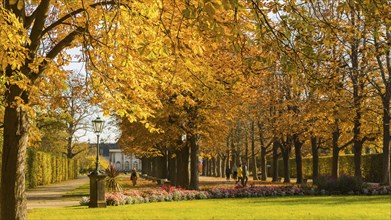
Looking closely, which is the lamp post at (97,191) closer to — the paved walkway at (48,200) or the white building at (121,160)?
the paved walkway at (48,200)

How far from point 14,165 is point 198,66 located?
448 centimetres

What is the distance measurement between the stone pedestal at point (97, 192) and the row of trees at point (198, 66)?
3.33 meters

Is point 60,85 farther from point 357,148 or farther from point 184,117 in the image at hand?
point 357,148

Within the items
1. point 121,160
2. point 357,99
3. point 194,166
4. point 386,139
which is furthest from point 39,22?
point 121,160

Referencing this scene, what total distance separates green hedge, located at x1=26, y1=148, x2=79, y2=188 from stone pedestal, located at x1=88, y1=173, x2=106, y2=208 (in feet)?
64.5

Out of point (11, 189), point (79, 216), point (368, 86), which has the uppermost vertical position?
point (368, 86)

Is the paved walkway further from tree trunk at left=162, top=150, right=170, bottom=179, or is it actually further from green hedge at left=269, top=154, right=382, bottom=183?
green hedge at left=269, top=154, right=382, bottom=183

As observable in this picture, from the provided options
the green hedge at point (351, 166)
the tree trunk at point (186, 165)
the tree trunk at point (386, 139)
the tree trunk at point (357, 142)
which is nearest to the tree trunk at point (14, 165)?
the tree trunk at point (186, 165)

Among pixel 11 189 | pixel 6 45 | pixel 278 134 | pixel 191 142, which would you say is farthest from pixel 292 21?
pixel 278 134

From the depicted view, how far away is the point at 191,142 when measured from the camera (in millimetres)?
26172

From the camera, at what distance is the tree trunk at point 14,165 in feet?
33.7

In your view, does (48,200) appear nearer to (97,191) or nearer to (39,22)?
(97,191)

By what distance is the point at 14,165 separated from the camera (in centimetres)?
1040

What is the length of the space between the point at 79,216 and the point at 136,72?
5730 millimetres
